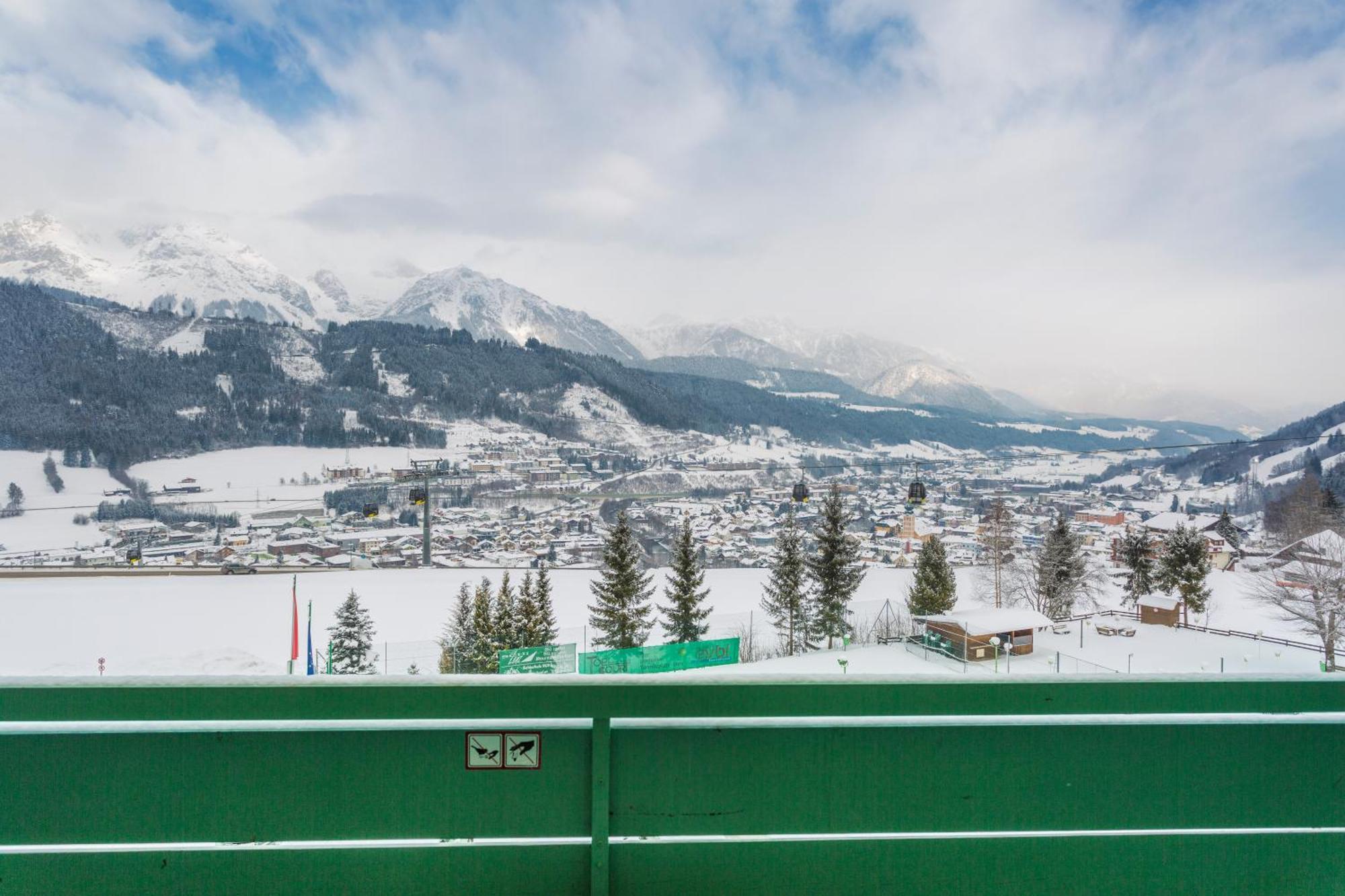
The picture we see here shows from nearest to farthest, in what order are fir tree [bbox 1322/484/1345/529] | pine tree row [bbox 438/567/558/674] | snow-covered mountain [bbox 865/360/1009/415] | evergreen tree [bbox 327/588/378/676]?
1. evergreen tree [bbox 327/588/378/676]
2. pine tree row [bbox 438/567/558/674]
3. fir tree [bbox 1322/484/1345/529]
4. snow-covered mountain [bbox 865/360/1009/415]

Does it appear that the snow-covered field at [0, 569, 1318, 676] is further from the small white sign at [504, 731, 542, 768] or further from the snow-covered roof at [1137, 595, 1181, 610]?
the small white sign at [504, 731, 542, 768]

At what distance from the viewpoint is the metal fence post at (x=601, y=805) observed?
0.98 metres

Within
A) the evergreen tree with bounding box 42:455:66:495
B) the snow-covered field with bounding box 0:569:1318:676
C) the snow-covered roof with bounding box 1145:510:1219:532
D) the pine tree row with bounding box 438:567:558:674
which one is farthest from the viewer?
the evergreen tree with bounding box 42:455:66:495

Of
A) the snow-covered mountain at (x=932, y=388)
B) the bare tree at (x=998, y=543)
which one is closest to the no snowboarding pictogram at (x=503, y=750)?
the bare tree at (x=998, y=543)

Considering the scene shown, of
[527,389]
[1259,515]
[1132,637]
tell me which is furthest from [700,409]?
[1132,637]

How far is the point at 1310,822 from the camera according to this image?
1.08m

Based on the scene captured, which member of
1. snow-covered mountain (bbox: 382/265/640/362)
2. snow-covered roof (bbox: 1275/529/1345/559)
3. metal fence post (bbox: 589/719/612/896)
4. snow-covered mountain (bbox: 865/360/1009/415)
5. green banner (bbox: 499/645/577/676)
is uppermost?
snow-covered mountain (bbox: 382/265/640/362)

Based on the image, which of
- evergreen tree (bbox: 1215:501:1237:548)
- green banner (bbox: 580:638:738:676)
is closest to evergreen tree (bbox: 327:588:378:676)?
green banner (bbox: 580:638:738:676)

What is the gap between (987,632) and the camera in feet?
32.0

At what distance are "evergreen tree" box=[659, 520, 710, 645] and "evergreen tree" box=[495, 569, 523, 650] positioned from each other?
388 cm

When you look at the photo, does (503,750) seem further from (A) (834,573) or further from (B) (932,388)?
(B) (932,388)

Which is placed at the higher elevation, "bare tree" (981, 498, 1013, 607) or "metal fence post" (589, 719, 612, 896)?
"metal fence post" (589, 719, 612, 896)

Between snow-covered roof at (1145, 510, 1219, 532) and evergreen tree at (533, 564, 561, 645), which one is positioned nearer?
evergreen tree at (533, 564, 561, 645)

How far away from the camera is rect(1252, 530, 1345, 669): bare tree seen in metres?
9.05
